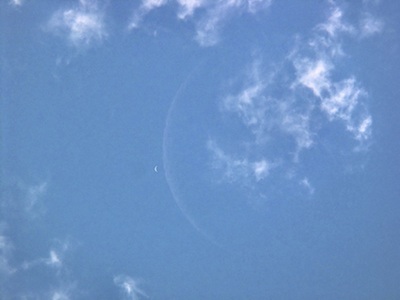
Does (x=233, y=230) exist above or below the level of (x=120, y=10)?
below

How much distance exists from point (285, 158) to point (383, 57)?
26784mm

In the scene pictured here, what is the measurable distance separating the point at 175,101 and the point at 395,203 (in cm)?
4581

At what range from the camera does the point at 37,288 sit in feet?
323

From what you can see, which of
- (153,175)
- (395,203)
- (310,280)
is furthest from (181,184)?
(395,203)

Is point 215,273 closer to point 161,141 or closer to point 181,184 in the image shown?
Answer: point 181,184

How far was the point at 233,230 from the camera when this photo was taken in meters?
99.7

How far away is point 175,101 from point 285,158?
23.3m

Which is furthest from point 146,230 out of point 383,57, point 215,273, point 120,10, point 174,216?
point 383,57

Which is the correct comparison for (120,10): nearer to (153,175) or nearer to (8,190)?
(153,175)

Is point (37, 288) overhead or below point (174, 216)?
below

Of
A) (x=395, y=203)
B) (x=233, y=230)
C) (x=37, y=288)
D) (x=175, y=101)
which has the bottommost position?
(x=37, y=288)

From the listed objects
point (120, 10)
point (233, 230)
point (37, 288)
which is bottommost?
point (37, 288)

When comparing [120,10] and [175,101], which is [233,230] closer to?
[175,101]

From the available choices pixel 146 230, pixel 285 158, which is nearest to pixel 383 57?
pixel 285 158
